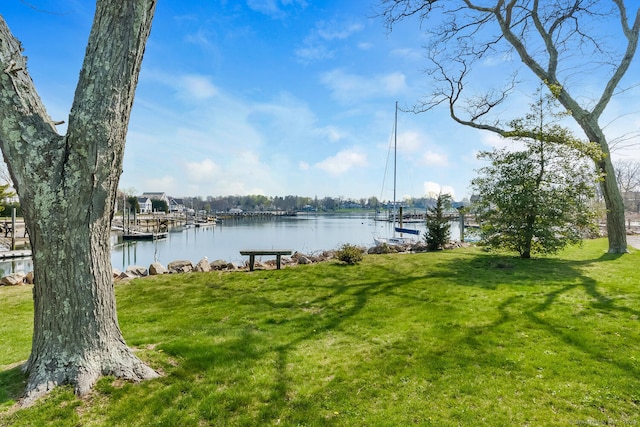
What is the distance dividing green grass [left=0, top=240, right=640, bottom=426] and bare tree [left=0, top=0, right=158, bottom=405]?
0.33 metres

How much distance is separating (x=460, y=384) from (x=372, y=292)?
319cm

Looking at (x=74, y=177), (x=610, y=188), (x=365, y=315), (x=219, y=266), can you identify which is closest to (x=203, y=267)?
(x=219, y=266)

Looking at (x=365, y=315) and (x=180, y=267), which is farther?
(x=180, y=267)

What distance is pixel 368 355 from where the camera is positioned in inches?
138

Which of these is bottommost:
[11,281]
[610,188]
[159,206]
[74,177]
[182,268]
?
[11,281]

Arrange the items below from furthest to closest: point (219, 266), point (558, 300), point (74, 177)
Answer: point (219, 266) → point (558, 300) → point (74, 177)

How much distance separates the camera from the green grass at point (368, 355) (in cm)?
249

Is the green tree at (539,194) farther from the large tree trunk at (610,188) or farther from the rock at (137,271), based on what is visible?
the rock at (137,271)

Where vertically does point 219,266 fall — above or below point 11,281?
above

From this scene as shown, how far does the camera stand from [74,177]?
101 inches

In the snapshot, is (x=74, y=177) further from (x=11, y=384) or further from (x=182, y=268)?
(x=182, y=268)

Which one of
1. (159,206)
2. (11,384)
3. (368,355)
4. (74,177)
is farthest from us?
(159,206)

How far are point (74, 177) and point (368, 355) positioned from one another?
3130 millimetres

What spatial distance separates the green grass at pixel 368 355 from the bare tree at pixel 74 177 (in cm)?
33
